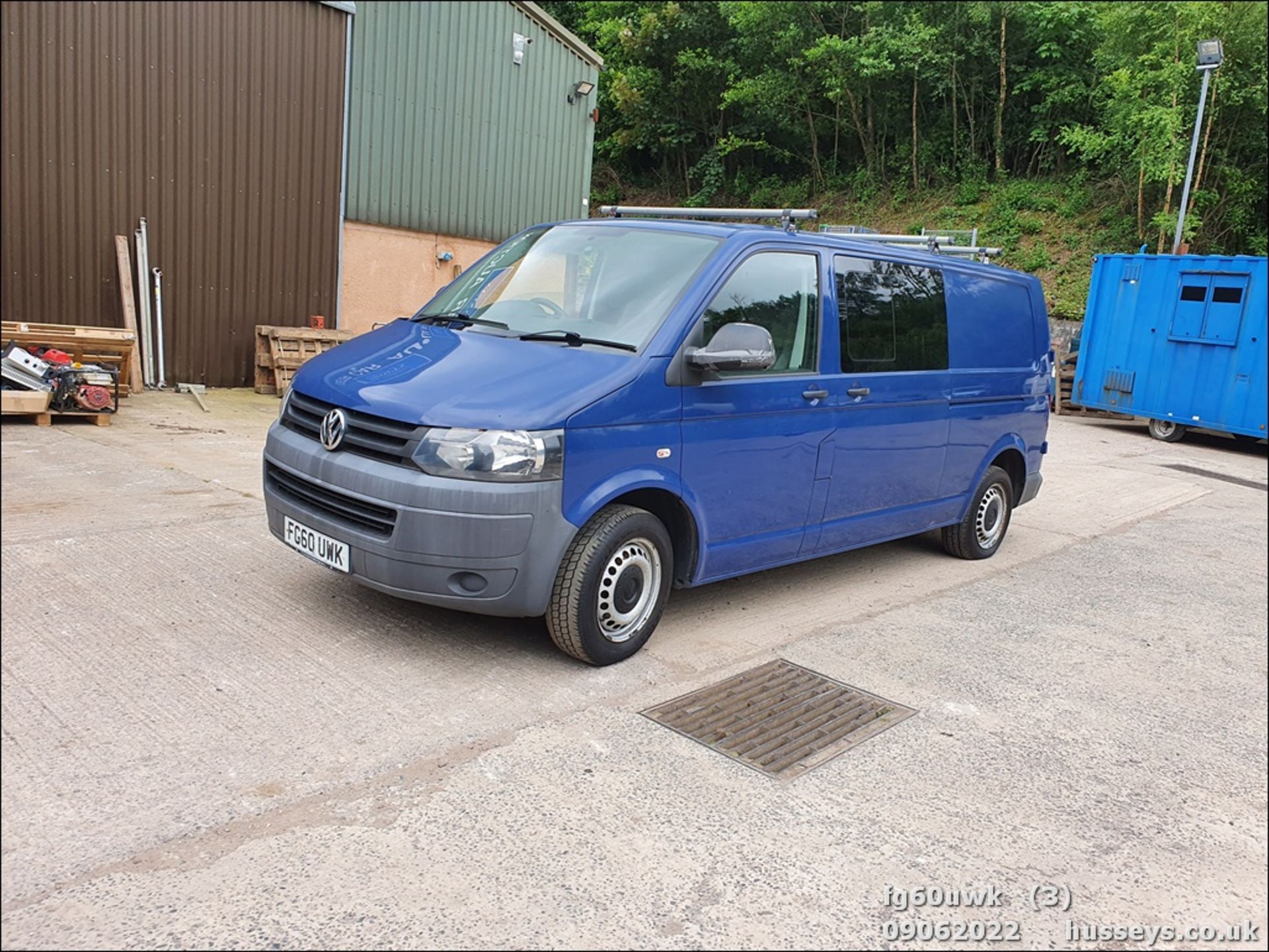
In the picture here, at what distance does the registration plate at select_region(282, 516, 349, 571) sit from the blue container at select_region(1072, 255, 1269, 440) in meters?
12.1

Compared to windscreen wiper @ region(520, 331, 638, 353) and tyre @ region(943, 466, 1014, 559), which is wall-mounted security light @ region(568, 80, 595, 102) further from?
windscreen wiper @ region(520, 331, 638, 353)

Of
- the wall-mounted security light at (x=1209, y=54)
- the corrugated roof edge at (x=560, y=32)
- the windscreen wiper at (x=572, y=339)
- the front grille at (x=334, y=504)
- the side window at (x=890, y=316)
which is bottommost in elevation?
the front grille at (x=334, y=504)

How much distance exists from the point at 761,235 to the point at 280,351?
323 inches

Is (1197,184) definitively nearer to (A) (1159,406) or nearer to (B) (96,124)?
(A) (1159,406)

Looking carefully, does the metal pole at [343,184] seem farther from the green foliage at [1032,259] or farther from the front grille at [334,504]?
the green foliage at [1032,259]

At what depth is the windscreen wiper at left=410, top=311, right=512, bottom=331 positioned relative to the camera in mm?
4789

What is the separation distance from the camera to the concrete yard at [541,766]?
→ 2541mm

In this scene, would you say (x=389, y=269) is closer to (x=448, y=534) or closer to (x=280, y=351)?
(x=280, y=351)

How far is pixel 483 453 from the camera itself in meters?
3.82

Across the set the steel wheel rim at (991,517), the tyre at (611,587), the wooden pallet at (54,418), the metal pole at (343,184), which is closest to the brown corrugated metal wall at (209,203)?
the metal pole at (343,184)

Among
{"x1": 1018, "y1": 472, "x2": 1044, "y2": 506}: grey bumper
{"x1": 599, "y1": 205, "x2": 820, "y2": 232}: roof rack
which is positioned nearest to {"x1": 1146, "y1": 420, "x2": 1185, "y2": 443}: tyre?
{"x1": 1018, "y1": 472, "x2": 1044, "y2": 506}: grey bumper

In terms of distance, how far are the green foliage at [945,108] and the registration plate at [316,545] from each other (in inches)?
607

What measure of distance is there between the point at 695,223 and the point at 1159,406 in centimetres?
1314

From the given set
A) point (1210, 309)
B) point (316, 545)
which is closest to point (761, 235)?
point (316, 545)
